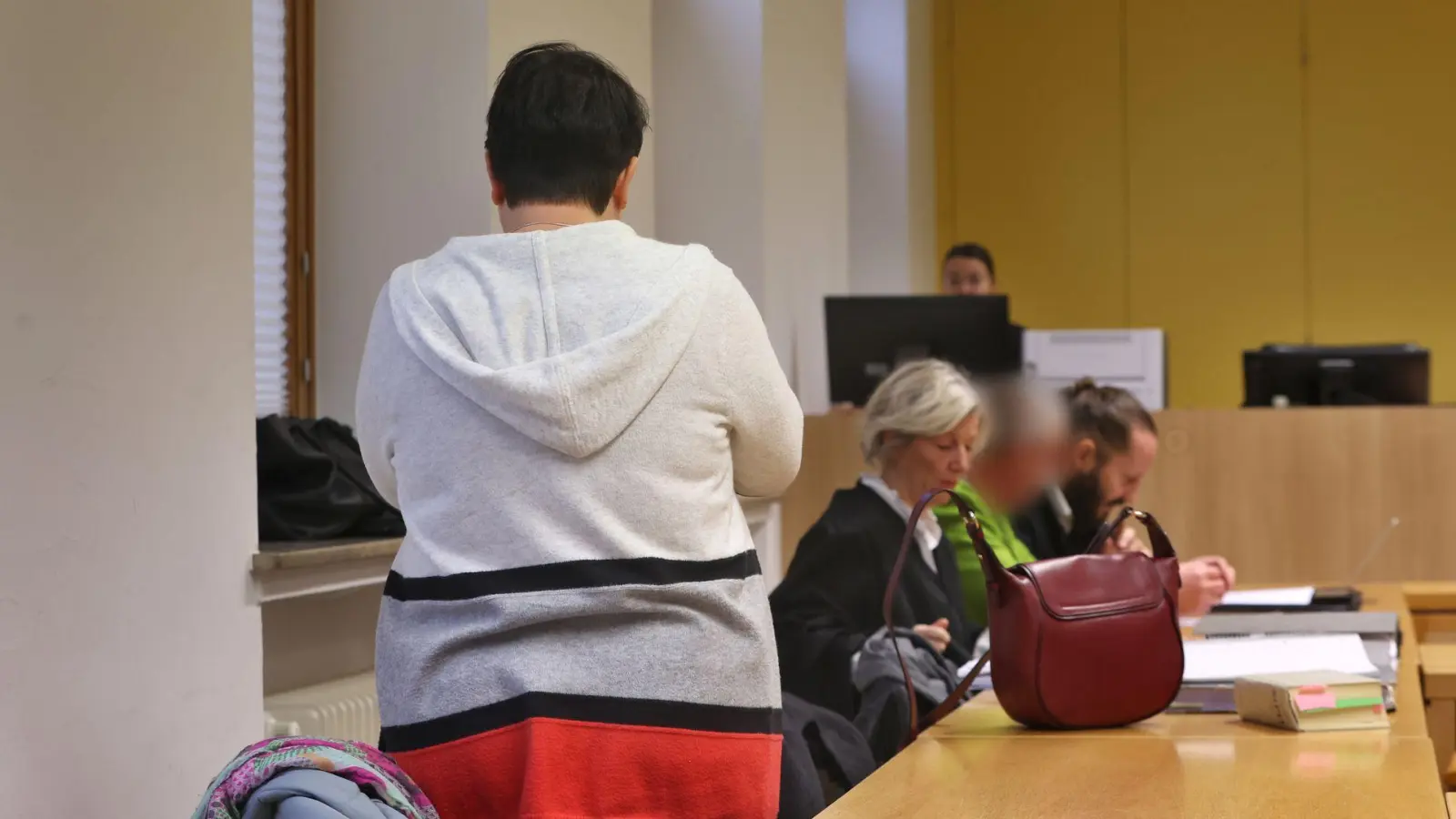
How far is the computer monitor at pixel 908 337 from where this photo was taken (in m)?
4.86

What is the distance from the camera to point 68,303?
185 cm

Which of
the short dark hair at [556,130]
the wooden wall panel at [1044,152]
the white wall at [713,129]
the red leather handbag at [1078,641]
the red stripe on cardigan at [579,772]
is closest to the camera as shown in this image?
the red stripe on cardigan at [579,772]

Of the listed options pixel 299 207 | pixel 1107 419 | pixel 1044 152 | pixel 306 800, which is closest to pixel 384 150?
pixel 299 207

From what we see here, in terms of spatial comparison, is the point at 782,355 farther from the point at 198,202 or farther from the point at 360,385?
the point at 360,385

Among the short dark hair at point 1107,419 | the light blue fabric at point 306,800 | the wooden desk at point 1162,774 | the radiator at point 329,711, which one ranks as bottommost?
the radiator at point 329,711

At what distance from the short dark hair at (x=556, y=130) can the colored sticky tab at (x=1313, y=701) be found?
952mm

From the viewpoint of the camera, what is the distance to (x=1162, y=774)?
1565 mm

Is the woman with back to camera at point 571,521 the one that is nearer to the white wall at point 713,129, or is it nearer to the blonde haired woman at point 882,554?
the blonde haired woman at point 882,554

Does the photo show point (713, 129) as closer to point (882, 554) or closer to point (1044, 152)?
point (882, 554)

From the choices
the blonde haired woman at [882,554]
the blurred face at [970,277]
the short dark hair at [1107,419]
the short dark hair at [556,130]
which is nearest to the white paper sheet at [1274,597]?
the short dark hair at [1107,419]

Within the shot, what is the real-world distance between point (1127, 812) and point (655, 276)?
638 mm

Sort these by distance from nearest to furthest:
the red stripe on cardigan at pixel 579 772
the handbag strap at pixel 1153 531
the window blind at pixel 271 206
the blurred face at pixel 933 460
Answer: the red stripe on cardigan at pixel 579 772
the handbag strap at pixel 1153 531
the blurred face at pixel 933 460
the window blind at pixel 271 206

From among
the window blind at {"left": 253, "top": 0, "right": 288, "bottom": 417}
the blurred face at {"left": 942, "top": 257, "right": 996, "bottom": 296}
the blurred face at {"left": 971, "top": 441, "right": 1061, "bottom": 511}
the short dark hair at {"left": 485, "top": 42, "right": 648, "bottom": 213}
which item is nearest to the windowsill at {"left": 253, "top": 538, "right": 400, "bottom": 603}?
the window blind at {"left": 253, "top": 0, "right": 288, "bottom": 417}

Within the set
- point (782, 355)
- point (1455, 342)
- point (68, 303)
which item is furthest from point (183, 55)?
point (1455, 342)
